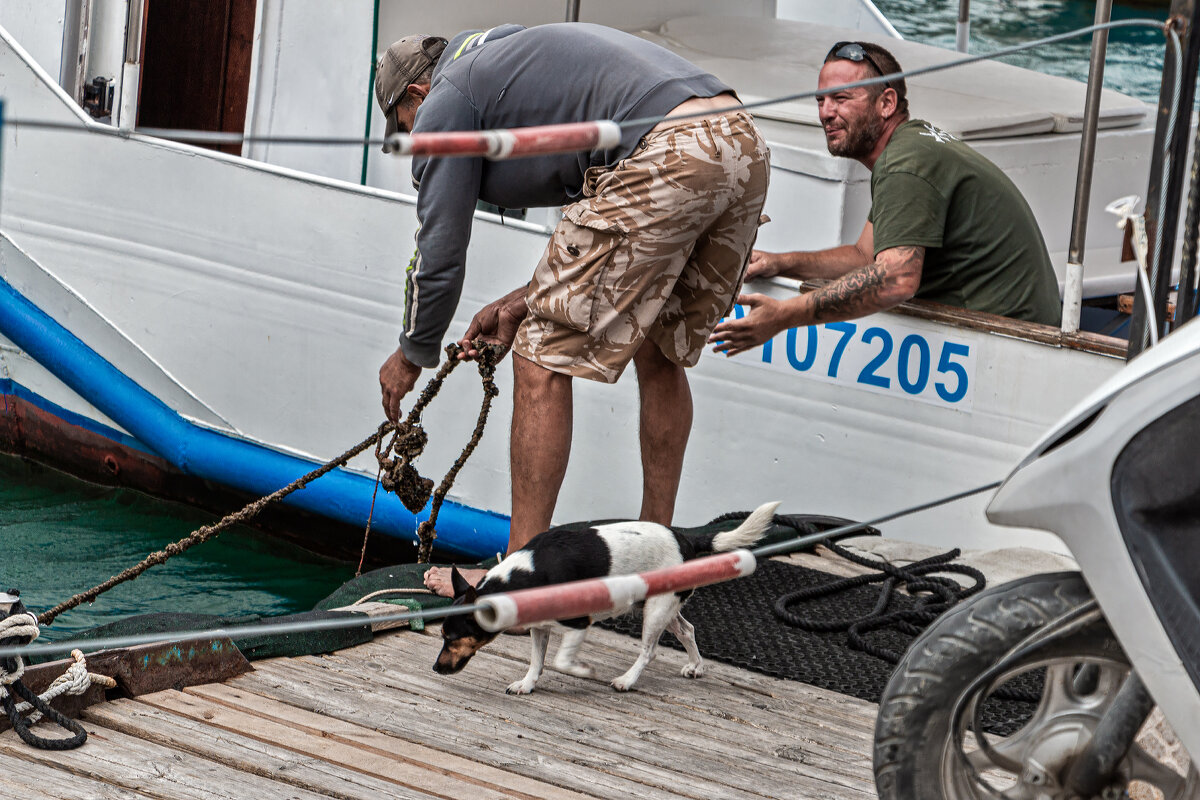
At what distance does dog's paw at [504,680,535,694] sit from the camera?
322 cm

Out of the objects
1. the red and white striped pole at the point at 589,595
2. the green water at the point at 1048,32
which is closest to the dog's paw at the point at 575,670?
the red and white striped pole at the point at 589,595

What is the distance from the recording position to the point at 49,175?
20.2 ft

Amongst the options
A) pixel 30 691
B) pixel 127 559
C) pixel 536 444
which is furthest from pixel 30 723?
pixel 127 559

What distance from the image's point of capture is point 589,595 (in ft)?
6.98

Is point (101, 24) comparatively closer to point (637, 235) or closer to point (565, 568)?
point (637, 235)

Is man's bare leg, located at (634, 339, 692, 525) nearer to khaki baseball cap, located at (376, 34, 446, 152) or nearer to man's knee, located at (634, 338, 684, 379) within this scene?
man's knee, located at (634, 338, 684, 379)

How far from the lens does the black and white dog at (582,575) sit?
3.18m

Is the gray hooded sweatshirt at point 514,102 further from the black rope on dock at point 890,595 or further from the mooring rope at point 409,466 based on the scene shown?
the black rope on dock at point 890,595

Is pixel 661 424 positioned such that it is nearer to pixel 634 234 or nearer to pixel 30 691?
pixel 634 234

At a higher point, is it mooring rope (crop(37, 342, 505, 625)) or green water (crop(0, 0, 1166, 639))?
mooring rope (crop(37, 342, 505, 625))

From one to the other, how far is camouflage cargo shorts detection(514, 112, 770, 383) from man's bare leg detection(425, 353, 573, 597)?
5 centimetres

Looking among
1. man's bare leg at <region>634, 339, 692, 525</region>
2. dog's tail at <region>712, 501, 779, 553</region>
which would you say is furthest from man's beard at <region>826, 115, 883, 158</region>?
dog's tail at <region>712, 501, 779, 553</region>

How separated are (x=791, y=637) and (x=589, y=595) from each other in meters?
1.68

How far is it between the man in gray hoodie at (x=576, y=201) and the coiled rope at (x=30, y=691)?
109cm
